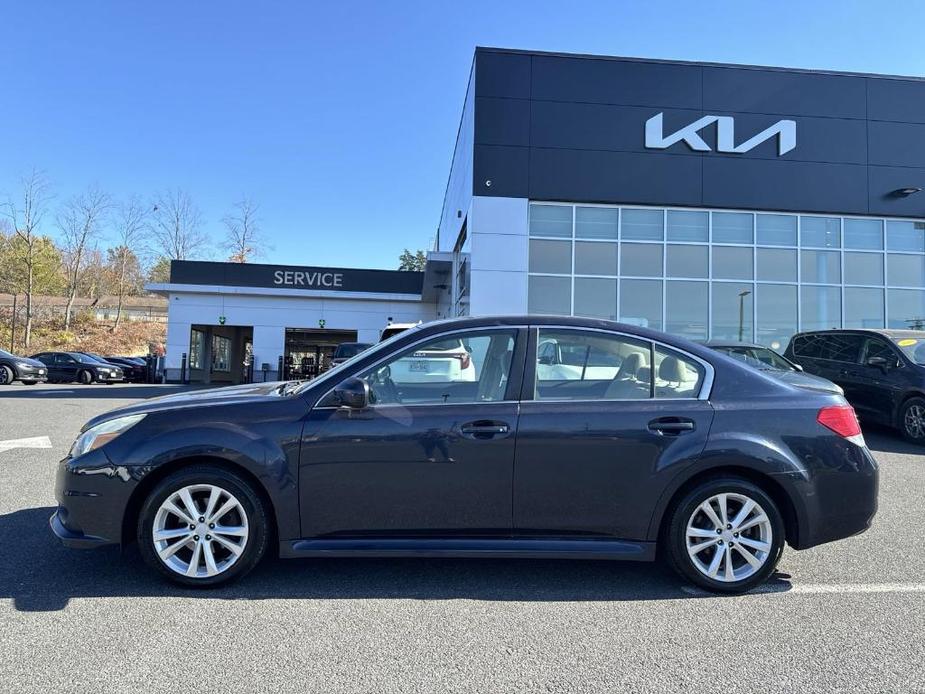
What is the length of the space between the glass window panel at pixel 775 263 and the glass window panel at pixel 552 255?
5.31 meters

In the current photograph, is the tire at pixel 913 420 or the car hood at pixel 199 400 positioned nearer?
the car hood at pixel 199 400

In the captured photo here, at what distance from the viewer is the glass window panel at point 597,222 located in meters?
16.0

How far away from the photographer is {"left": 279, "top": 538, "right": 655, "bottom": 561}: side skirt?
341 centimetres

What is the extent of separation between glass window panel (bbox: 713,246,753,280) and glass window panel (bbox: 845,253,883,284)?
9.17 ft

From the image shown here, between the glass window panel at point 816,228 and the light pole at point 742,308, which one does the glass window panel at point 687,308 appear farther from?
the glass window panel at point 816,228

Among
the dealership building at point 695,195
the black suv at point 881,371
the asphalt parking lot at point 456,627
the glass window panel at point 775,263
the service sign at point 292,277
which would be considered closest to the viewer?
the asphalt parking lot at point 456,627

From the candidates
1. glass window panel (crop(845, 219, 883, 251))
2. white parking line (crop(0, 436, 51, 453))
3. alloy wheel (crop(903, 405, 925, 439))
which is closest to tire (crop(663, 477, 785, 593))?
alloy wheel (crop(903, 405, 925, 439))

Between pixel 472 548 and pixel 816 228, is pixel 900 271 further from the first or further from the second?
pixel 472 548

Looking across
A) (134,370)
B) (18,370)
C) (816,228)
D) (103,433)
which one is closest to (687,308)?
(816,228)

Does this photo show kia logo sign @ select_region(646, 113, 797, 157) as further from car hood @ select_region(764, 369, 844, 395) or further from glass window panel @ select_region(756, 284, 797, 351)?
car hood @ select_region(764, 369, 844, 395)

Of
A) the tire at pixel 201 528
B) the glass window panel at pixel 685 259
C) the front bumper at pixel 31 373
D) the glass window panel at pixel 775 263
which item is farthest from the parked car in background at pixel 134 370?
the tire at pixel 201 528

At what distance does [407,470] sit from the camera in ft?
11.1

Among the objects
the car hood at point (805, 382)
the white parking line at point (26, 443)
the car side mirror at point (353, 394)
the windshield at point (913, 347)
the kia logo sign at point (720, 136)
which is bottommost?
the white parking line at point (26, 443)

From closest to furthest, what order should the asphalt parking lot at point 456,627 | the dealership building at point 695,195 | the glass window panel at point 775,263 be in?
1. the asphalt parking lot at point 456,627
2. the dealership building at point 695,195
3. the glass window panel at point 775,263
